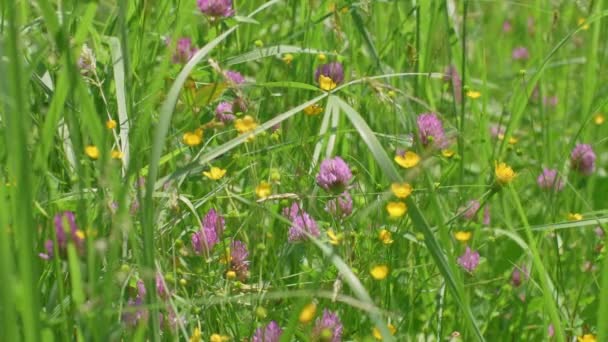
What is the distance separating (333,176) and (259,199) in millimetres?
160

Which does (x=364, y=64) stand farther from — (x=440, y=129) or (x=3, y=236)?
(x=3, y=236)

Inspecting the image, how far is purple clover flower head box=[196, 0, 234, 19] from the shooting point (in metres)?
1.72

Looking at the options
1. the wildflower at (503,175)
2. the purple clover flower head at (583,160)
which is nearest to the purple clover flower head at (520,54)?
the purple clover flower head at (583,160)

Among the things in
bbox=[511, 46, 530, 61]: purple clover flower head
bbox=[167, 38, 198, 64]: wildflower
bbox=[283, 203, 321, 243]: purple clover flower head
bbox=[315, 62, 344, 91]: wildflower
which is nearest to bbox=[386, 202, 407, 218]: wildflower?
bbox=[283, 203, 321, 243]: purple clover flower head

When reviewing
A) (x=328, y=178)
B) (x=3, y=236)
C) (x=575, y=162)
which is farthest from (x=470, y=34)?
(x=3, y=236)

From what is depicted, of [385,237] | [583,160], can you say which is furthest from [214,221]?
[583,160]

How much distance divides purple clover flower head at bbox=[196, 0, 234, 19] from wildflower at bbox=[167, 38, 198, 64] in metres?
0.11

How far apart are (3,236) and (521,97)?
1.07 metres

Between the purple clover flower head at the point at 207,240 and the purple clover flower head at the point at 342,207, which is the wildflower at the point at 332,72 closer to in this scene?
the purple clover flower head at the point at 342,207

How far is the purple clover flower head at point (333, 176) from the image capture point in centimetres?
142

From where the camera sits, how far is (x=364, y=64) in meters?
2.32

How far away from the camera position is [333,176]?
142 cm

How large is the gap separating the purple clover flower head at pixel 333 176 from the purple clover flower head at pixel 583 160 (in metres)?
0.65

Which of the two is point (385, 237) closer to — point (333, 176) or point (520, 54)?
point (333, 176)
